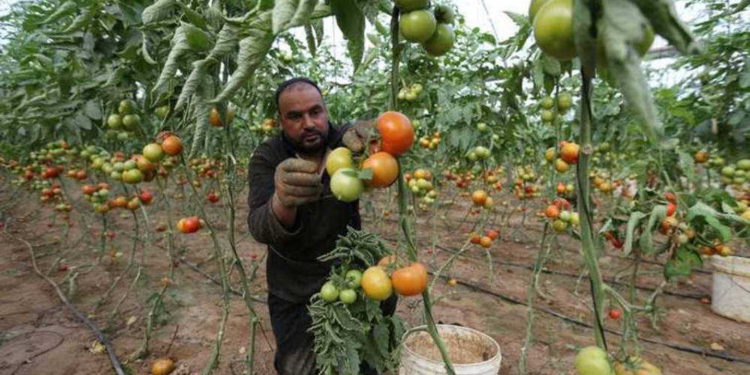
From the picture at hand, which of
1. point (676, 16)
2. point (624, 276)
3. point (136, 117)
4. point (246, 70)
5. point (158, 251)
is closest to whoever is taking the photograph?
point (676, 16)

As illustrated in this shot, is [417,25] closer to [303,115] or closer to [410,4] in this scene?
[410,4]

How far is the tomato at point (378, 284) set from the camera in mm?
936

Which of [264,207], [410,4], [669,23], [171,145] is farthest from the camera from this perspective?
[171,145]

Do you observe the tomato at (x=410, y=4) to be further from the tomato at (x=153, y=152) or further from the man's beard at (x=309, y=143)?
the tomato at (x=153, y=152)

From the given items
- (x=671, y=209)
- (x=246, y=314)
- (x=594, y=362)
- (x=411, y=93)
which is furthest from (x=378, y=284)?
(x=246, y=314)

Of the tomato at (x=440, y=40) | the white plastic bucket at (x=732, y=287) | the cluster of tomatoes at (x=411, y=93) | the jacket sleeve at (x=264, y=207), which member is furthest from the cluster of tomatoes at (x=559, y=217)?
the white plastic bucket at (x=732, y=287)

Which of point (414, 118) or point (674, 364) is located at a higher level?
point (414, 118)

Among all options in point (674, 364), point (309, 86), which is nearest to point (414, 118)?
point (309, 86)

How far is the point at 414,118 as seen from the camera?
366 centimetres

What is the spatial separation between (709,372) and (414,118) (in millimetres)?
2901

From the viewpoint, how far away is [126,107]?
73.9 inches

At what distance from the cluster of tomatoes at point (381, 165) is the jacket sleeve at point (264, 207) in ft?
2.20

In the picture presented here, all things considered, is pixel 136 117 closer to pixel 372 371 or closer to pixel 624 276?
pixel 372 371

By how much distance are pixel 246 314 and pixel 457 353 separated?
7.17 ft
